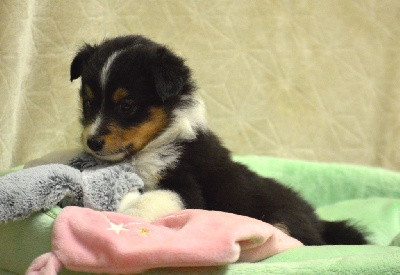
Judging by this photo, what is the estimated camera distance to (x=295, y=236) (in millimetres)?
2410

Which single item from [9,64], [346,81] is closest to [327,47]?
[346,81]

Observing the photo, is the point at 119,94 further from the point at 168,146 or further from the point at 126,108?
the point at 168,146

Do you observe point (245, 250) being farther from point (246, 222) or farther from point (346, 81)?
point (346, 81)

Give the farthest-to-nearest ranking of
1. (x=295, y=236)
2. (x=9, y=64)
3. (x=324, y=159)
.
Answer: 1. (x=324, y=159)
2. (x=9, y=64)
3. (x=295, y=236)

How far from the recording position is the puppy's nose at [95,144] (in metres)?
2.25

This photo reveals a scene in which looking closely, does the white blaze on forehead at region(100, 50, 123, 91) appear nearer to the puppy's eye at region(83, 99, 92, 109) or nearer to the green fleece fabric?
the puppy's eye at region(83, 99, 92, 109)

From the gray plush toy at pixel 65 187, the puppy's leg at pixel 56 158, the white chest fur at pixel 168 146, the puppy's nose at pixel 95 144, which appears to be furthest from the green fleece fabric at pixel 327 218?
the puppy's leg at pixel 56 158

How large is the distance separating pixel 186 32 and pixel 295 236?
207cm

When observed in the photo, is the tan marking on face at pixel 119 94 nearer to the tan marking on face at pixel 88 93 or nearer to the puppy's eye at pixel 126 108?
the puppy's eye at pixel 126 108

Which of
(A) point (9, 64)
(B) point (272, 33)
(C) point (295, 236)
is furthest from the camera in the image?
(B) point (272, 33)

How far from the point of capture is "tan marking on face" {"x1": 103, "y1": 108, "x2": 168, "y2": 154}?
7.45 ft

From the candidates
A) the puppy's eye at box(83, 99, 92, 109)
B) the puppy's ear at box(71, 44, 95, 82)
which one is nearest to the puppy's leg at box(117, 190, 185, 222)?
the puppy's eye at box(83, 99, 92, 109)

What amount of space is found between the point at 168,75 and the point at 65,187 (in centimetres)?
69

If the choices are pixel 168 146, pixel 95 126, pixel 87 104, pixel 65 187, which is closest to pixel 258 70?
pixel 168 146
